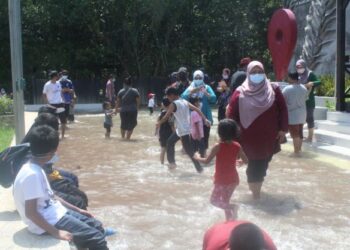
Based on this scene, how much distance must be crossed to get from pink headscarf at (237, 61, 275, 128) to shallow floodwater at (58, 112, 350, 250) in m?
1.12

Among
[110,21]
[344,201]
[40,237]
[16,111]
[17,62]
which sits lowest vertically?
[344,201]

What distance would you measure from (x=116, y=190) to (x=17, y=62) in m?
2.46

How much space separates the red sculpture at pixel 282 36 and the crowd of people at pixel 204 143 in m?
3.36

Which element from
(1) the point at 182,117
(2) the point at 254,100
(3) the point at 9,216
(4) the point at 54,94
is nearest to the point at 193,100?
(1) the point at 182,117

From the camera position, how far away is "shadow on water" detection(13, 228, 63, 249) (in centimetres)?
421

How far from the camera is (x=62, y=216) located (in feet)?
14.1

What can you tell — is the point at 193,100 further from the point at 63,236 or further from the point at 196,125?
the point at 63,236

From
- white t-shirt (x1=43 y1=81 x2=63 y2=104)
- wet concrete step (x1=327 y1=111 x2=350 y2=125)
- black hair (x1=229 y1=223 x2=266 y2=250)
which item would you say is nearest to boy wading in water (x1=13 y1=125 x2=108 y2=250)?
black hair (x1=229 y1=223 x2=266 y2=250)

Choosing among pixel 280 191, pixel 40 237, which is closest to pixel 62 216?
pixel 40 237

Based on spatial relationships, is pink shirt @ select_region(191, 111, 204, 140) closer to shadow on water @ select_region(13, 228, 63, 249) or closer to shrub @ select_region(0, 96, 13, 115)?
shadow on water @ select_region(13, 228, 63, 249)

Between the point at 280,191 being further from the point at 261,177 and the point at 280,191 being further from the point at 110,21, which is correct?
the point at 110,21

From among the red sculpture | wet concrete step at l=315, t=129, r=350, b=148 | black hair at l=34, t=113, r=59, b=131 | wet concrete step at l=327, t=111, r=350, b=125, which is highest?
the red sculpture

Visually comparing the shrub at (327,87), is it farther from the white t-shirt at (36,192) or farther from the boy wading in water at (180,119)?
the white t-shirt at (36,192)

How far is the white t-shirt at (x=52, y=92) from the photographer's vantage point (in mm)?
13414
